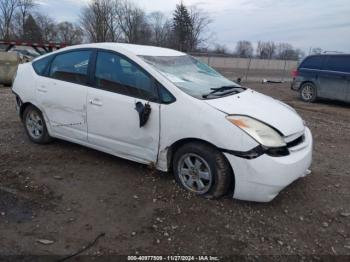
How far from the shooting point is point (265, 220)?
3.46m

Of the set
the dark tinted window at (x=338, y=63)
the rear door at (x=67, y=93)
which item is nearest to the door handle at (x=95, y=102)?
the rear door at (x=67, y=93)

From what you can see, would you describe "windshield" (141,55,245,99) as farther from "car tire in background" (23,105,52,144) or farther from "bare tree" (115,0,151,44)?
"bare tree" (115,0,151,44)

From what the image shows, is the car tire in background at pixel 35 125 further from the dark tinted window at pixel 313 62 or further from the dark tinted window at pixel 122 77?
the dark tinted window at pixel 313 62

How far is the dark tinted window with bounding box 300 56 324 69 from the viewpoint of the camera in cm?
1176

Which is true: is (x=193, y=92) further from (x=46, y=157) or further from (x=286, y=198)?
(x=46, y=157)

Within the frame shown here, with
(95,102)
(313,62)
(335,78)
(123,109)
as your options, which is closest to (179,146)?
(123,109)

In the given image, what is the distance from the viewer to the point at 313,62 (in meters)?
12.0

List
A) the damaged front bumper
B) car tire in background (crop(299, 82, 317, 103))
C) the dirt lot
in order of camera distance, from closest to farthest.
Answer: the dirt lot < the damaged front bumper < car tire in background (crop(299, 82, 317, 103))

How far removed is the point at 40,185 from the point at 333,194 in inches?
136

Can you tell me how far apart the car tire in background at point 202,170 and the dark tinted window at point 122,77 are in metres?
0.74

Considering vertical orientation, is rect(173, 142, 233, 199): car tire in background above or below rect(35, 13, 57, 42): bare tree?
below

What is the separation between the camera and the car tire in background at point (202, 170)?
3568mm

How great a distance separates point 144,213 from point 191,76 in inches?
70.8

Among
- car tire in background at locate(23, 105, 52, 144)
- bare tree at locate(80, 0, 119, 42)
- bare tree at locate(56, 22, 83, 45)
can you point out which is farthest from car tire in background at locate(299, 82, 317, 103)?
bare tree at locate(56, 22, 83, 45)
